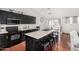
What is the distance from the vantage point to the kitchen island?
9.16 ft

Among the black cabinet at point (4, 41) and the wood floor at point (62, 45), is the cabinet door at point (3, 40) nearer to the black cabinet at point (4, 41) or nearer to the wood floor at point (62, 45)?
the black cabinet at point (4, 41)

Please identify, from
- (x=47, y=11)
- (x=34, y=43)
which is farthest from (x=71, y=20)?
(x=34, y=43)

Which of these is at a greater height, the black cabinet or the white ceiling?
the white ceiling

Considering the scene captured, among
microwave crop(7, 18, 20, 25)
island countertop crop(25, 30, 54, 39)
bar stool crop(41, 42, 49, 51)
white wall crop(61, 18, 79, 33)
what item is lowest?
bar stool crop(41, 42, 49, 51)

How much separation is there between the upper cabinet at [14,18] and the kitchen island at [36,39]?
0.79ft

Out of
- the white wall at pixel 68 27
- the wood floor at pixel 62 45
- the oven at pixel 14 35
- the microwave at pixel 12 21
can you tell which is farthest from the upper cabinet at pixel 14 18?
the white wall at pixel 68 27

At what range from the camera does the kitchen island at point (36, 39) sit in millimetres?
2793

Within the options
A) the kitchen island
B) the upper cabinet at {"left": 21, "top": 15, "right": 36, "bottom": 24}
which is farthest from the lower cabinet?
the upper cabinet at {"left": 21, "top": 15, "right": 36, "bottom": 24}

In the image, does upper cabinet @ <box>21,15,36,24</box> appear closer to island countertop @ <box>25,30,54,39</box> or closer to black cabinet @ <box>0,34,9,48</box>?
island countertop @ <box>25,30,54,39</box>

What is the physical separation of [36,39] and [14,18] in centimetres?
55

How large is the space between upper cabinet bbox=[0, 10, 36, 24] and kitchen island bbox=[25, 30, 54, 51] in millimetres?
240

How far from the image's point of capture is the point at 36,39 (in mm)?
2789
